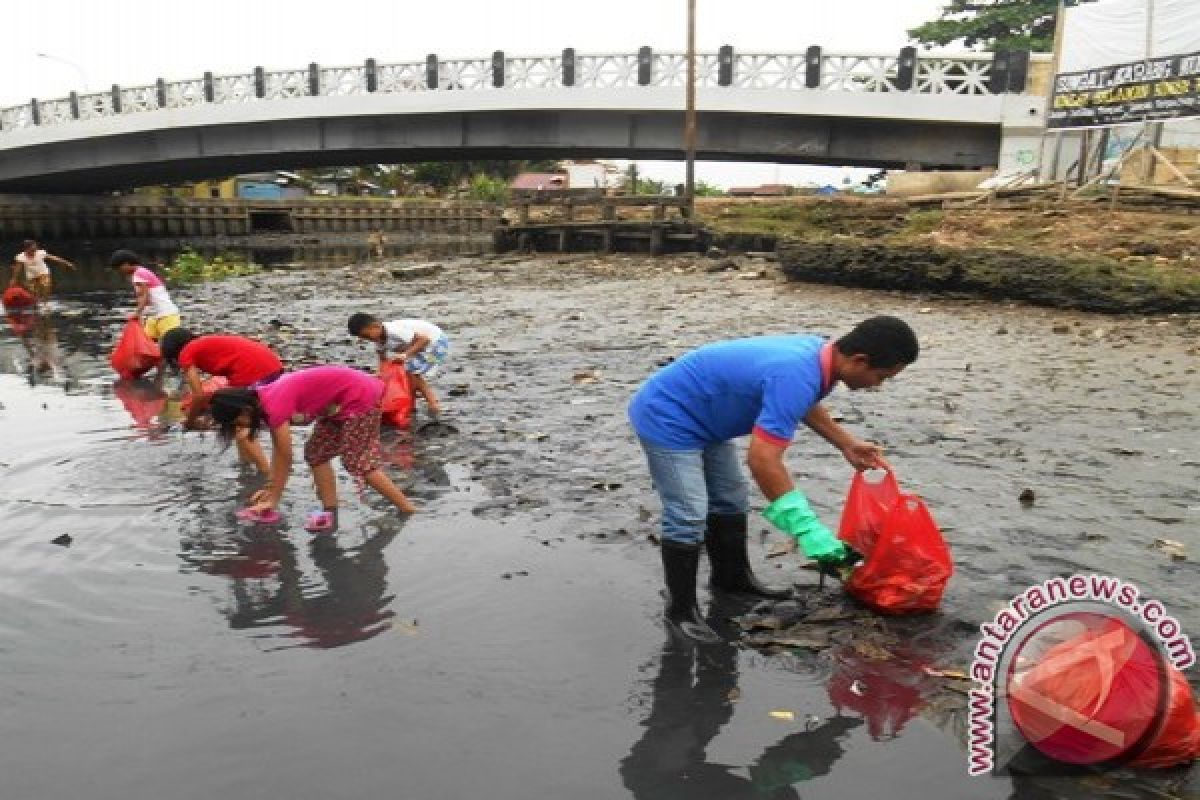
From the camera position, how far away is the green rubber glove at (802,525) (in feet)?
11.2

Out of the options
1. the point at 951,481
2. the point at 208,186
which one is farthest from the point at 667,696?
the point at 208,186

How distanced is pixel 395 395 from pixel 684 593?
4287 mm

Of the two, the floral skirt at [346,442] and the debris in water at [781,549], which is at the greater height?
the floral skirt at [346,442]

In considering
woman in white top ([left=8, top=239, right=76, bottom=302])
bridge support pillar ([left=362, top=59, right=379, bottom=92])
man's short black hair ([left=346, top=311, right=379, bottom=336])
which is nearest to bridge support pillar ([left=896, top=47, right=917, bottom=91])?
bridge support pillar ([left=362, top=59, right=379, bottom=92])

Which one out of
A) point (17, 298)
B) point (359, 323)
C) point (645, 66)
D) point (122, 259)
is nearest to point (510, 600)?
point (359, 323)

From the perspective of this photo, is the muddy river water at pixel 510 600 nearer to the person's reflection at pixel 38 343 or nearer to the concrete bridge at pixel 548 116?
the person's reflection at pixel 38 343

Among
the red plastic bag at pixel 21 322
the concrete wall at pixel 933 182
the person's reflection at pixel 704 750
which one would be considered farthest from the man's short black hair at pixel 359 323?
the concrete wall at pixel 933 182

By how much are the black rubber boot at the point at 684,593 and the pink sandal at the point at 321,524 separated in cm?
232

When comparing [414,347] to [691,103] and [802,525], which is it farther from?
[691,103]

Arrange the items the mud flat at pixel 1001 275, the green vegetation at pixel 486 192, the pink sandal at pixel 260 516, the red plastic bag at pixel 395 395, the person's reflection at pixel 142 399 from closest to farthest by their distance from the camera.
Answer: the pink sandal at pixel 260 516
the red plastic bag at pixel 395 395
the person's reflection at pixel 142 399
the mud flat at pixel 1001 275
the green vegetation at pixel 486 192

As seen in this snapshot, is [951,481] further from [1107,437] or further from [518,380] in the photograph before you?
[518,380]

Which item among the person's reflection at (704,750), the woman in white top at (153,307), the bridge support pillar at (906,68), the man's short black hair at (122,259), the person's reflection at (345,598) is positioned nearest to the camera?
the person's reflection at (704,750)

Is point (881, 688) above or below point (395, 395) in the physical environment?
below

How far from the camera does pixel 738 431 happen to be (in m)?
3.75
